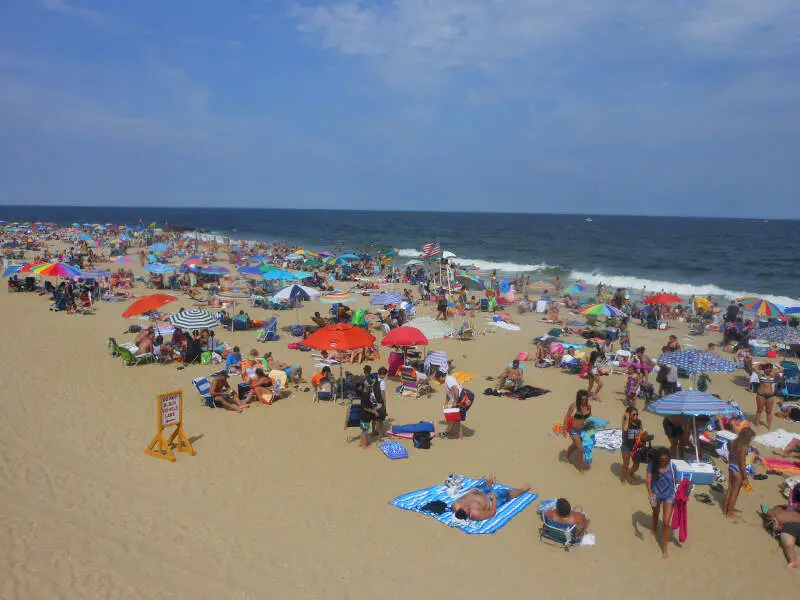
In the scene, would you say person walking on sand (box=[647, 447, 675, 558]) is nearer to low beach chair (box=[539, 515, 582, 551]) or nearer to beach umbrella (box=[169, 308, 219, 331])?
low beach chair (box=[539, 515, 582, 551])

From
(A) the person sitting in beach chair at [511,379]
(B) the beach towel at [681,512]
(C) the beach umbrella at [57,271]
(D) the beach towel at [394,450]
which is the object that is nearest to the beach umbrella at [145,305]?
(C) the beach umbrella at [57,271]

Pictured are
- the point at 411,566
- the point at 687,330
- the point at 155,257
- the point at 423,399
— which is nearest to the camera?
the point at 411,566

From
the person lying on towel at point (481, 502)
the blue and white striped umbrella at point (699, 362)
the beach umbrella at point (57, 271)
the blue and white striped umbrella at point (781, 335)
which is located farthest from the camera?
the beach umbrella at point (57, 271)

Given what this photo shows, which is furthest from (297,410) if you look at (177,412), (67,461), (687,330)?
(687,330)

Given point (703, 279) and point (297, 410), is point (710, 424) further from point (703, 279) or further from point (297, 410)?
point (703, 279)

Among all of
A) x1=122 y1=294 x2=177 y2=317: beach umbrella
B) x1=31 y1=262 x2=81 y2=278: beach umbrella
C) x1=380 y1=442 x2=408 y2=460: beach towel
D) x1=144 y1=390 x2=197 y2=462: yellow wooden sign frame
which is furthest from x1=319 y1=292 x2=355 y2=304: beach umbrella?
x1=144 y1=390 x2=197 y2=462: yellow wooden sign frame

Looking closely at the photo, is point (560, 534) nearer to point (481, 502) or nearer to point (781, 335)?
point (481, 502)

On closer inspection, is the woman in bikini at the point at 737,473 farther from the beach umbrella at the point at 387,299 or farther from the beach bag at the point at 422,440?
the beach umbrella at the point at 387,299
